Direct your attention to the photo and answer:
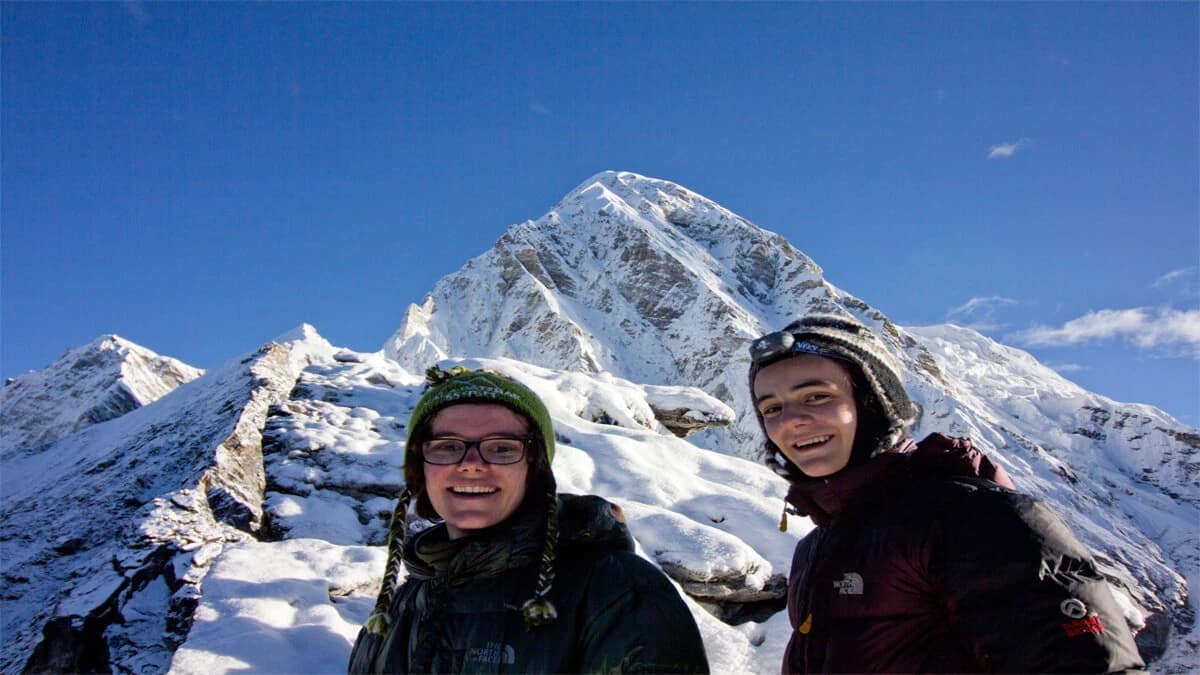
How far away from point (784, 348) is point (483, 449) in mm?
1253

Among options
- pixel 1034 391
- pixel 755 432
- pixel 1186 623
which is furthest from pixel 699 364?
pixel 1034 391

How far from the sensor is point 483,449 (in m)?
2.34

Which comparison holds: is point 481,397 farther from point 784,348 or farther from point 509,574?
point 784,348

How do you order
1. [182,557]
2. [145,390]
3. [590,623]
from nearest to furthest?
1. [590,623]
2. [182,557]
3. [145,390]

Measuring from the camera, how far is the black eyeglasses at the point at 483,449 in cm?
233

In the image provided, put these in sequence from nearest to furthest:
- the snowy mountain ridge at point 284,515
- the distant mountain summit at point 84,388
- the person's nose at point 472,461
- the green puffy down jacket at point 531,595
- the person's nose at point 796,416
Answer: the green puffy down jacket at point 531,595 < the person's nose at point 472,461 < the person's nose at point 796,416 < the snowy mountain ridge at point 284,515 < the distant mountain summit at point 84,388

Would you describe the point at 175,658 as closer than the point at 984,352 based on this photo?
Yes

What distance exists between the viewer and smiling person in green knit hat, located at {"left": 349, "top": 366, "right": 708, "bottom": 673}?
1921 mm

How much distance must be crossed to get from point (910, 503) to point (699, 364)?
82544 mm

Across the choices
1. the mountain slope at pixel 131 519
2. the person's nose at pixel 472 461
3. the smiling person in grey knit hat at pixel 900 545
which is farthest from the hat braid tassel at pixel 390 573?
the mountain slope at pixel 131 519

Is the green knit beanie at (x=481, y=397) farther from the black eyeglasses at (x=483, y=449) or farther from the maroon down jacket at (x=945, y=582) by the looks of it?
the maroon down jacket at (x=945, y=582)

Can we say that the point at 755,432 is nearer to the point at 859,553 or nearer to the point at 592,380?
the point at 592,380

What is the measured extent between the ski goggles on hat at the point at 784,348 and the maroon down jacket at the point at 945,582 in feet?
1.54

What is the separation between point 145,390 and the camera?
44.9 metres
